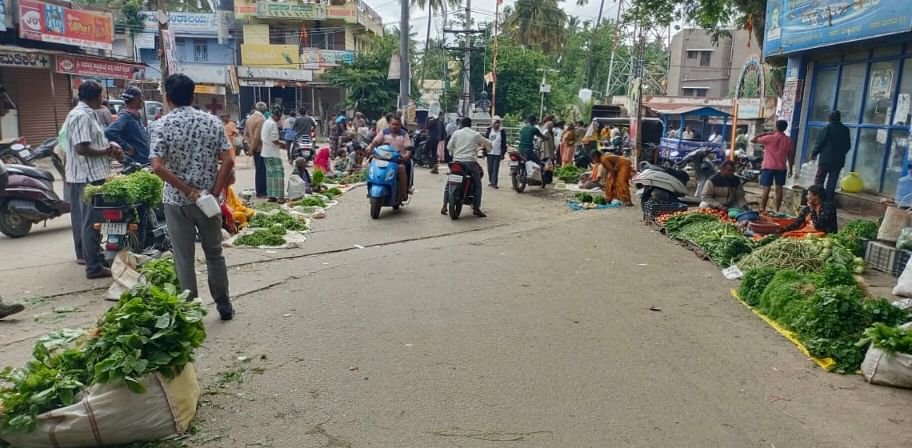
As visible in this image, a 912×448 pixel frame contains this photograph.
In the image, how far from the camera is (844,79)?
1307 centimetres

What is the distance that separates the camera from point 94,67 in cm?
2269

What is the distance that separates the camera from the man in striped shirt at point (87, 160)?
6.80 m

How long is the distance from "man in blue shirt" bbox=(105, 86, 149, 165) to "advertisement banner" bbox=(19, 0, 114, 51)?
15790 mm

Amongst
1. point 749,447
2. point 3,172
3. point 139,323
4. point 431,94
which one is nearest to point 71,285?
point 3,172

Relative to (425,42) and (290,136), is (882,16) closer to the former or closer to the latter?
(290,136)

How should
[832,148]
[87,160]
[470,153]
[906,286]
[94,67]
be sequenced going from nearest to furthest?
[906,286] < [87,160] < [832,148] < [470,153] < [94,67]

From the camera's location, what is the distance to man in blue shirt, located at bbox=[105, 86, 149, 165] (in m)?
7.90

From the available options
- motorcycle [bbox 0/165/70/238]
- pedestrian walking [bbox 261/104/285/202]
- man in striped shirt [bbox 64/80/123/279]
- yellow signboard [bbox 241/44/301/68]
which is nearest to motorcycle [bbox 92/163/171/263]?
man in striped shirt [bbox 64/80/123/279]

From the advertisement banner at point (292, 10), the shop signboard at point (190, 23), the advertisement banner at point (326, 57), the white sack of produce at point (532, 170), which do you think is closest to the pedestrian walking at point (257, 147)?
the white sack of produce at point (532, 170)

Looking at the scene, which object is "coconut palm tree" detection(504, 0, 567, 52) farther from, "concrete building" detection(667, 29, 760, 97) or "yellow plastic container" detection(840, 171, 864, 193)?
"yellow plastic container" detection(840, 171, 864, 193)

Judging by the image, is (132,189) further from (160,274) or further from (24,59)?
(24,59)

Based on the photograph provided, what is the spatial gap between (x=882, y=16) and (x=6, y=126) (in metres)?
23.1

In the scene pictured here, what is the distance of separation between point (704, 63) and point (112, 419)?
54432 millimetres

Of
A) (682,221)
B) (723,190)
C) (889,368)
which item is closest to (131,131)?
(682,221)
